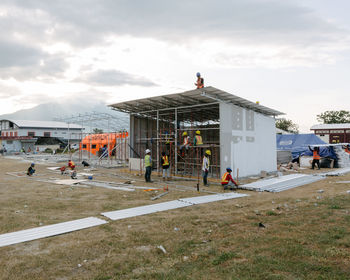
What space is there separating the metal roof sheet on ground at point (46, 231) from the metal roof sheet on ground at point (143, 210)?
0.54 metres

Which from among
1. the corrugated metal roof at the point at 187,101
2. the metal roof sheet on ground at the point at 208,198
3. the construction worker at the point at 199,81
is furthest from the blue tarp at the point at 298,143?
the metal roof sheet on ground at the point at 208,198

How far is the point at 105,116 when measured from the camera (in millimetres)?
23328

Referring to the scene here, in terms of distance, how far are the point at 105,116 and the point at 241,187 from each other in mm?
15132

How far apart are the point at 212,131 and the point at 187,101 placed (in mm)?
5761

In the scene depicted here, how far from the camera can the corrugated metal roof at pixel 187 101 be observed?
1406cm

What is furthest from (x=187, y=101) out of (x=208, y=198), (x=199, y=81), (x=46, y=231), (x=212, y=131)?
(x=46, y=231)

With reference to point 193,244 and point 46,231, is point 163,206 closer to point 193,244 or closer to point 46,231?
point 193,244

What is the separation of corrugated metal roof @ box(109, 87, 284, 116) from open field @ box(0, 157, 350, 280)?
6.95m

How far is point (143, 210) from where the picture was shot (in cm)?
809

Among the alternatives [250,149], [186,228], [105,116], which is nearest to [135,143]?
[105,116]

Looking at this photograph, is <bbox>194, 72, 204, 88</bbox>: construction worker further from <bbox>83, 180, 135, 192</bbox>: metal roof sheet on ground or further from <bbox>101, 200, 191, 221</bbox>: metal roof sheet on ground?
<bbox>101, 200, 191, 221</bbox>: metal roof sheet on ground

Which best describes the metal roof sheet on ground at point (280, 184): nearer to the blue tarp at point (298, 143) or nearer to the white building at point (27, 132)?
the blue tarp at point (298, 143)

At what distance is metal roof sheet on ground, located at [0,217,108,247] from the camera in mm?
5668

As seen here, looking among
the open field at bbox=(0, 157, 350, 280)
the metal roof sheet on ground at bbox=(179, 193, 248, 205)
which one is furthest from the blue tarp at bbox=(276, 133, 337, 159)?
the open field at bbox=(0, 157, 350, 280)
